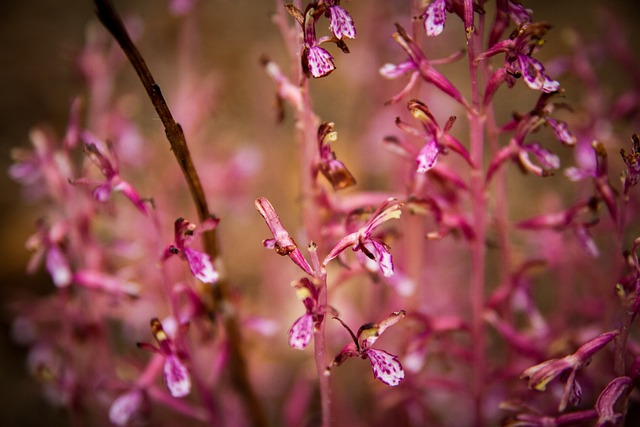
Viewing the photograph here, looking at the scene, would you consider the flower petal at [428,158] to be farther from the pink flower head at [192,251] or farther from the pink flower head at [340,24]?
the pink flower head at [192,251]

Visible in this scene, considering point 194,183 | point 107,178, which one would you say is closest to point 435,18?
point 194,183

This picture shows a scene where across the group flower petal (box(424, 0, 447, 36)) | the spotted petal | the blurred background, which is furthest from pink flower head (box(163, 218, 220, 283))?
the blurred background

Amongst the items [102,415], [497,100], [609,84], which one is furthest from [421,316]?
[609,84]

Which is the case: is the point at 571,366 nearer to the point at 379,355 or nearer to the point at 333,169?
the point at 379,355

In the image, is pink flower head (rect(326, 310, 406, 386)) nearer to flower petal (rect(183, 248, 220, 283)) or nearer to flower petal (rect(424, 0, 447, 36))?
flower petal (rect(183, 248, 220, 283))

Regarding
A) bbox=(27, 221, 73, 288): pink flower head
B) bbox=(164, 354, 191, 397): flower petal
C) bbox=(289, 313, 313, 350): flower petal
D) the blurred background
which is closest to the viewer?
bbox=(289, 313, 313, 350): flower petal

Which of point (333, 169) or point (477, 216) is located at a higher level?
point (333, 169)
